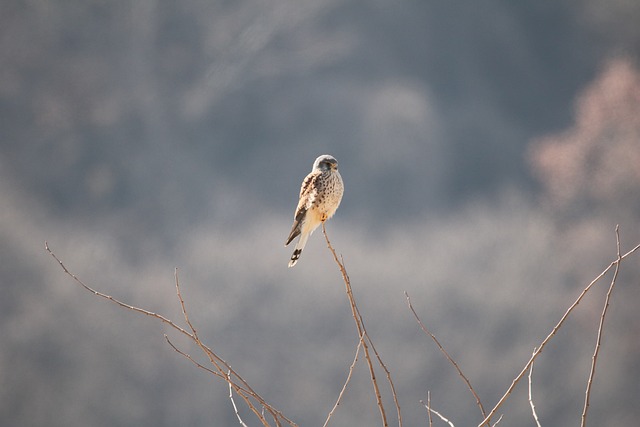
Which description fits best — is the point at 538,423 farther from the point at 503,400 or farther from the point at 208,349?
the point at 208,349

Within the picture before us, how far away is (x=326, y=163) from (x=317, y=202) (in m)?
0.28

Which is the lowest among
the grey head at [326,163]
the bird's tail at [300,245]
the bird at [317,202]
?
the bird's tail at [300,245]

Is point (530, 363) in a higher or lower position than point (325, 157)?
lower

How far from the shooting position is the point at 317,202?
143 inches

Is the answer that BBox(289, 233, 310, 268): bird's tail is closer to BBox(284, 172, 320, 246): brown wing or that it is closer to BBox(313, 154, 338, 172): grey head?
BBox(284, 172, 320, 246): brown wing

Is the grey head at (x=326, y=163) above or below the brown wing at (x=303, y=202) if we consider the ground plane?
above

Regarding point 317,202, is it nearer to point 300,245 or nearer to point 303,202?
point 303,202

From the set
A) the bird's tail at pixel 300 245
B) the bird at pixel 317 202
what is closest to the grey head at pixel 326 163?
the bird at pixel 317 202

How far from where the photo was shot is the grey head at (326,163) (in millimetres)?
3742

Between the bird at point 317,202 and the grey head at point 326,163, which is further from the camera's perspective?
the grey head at point 326,163

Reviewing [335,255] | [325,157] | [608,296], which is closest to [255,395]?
[335,255]

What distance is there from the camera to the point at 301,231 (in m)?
3.63

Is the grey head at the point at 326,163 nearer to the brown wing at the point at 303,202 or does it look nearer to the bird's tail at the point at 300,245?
the brown wing at the point at 303,202

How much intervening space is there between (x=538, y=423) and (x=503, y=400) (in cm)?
10
